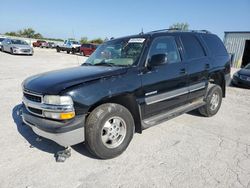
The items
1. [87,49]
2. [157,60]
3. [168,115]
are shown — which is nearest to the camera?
[157,60]

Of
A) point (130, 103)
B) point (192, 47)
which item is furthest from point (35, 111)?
point (192, 47)

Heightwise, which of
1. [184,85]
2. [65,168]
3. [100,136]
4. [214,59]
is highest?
[214,59]

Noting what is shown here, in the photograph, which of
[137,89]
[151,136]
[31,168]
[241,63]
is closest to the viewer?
[31,168]

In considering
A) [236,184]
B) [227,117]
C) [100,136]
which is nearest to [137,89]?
[100,136]

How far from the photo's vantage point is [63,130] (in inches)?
108

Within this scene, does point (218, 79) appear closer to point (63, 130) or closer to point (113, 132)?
point (113, 132)

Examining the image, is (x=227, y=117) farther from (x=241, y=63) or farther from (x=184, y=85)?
(x=241, y=63)

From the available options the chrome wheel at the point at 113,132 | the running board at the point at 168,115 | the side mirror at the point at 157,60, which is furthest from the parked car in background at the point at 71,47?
the chrome wheel at the point at 113,132

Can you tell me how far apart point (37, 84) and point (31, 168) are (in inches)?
46.8

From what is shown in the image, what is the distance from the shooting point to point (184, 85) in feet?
14.0

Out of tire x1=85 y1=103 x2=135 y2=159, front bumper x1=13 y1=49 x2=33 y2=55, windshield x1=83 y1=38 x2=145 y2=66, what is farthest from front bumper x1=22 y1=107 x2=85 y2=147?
front bumper x1=13 y1=49 x2=33 y2=55

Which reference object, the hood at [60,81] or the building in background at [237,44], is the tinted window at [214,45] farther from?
the building in background at [237,44]

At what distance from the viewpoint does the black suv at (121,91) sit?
2822 millimetres

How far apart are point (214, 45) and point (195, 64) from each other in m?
1.27
